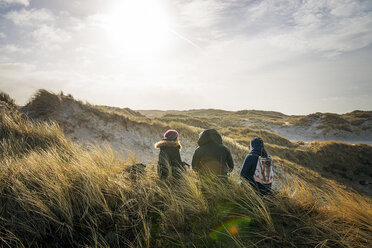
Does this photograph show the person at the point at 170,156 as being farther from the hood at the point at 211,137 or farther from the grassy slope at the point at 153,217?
the grassy slope at the point at 153,217

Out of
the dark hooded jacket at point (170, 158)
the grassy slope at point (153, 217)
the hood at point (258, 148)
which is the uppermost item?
the hood at point (258, 148)

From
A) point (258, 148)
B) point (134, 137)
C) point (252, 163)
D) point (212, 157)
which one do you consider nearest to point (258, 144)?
point (258, 148)

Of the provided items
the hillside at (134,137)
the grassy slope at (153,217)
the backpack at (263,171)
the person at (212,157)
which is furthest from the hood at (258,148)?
the hillside at (134,137)

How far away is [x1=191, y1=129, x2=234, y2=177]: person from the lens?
461 centimetres

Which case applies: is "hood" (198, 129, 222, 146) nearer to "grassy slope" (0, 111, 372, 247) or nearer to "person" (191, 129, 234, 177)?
"person" (191, 129, 234, 177)

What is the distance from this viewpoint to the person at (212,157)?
15.1 feet

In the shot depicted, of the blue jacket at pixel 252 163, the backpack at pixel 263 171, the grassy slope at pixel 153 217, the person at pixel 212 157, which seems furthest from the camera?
the person at pixel 212 157

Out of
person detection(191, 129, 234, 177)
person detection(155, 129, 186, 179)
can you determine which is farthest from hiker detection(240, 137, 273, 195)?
person detection(155, 129, 186, 179)

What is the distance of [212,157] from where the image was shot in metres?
4.63

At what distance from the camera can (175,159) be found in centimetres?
511

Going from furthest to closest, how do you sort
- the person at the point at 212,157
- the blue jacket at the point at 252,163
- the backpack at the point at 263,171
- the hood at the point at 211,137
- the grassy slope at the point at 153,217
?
the hood at the point at 211,137
the person at the point at 212,157
the blue jacket at the point at 252,163
the backpack at the point at 263,171
the grassy slope at the point at 153,217

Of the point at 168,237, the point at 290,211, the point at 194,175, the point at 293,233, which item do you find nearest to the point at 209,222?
the point at 168,237

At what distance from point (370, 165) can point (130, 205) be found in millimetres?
26571

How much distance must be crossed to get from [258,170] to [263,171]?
→ 0.11 m
